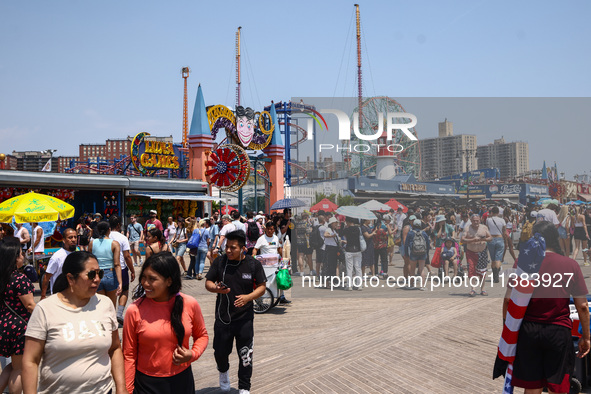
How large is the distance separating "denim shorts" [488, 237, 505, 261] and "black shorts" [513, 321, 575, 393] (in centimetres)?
648

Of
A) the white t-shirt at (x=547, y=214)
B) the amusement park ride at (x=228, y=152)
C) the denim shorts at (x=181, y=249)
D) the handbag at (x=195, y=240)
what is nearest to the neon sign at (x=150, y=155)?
the amusement park ride at (x=228, y=152)

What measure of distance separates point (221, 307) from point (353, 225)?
21.9 ft

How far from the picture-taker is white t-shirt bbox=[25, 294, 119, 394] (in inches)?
113

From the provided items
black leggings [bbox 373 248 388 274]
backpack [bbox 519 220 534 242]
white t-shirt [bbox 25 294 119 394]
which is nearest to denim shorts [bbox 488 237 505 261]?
backpack [bbox 519 220 534 242]

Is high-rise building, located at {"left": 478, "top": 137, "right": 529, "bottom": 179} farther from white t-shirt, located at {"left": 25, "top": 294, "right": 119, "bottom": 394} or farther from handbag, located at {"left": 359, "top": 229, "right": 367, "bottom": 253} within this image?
white t-shirt, located at {"left": 25, "top": 294, "right": 119, "bottom": 394}

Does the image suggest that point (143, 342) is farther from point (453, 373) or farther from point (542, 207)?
point (542, 207)

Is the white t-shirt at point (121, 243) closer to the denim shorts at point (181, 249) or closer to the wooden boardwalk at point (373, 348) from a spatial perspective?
the wooden boardwalk at point (373, 348)

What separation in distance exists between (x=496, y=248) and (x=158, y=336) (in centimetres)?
841

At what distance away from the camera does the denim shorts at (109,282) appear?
6758 mm

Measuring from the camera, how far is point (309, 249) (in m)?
13.4

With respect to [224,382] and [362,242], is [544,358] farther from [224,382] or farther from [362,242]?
[362,242]

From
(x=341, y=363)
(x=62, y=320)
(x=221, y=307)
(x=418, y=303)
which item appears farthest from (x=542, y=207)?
(x=62, y=320)

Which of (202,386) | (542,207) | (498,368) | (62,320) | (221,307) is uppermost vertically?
(542,207)

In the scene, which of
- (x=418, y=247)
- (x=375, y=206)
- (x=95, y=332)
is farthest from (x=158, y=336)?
(x=375, y=206)
